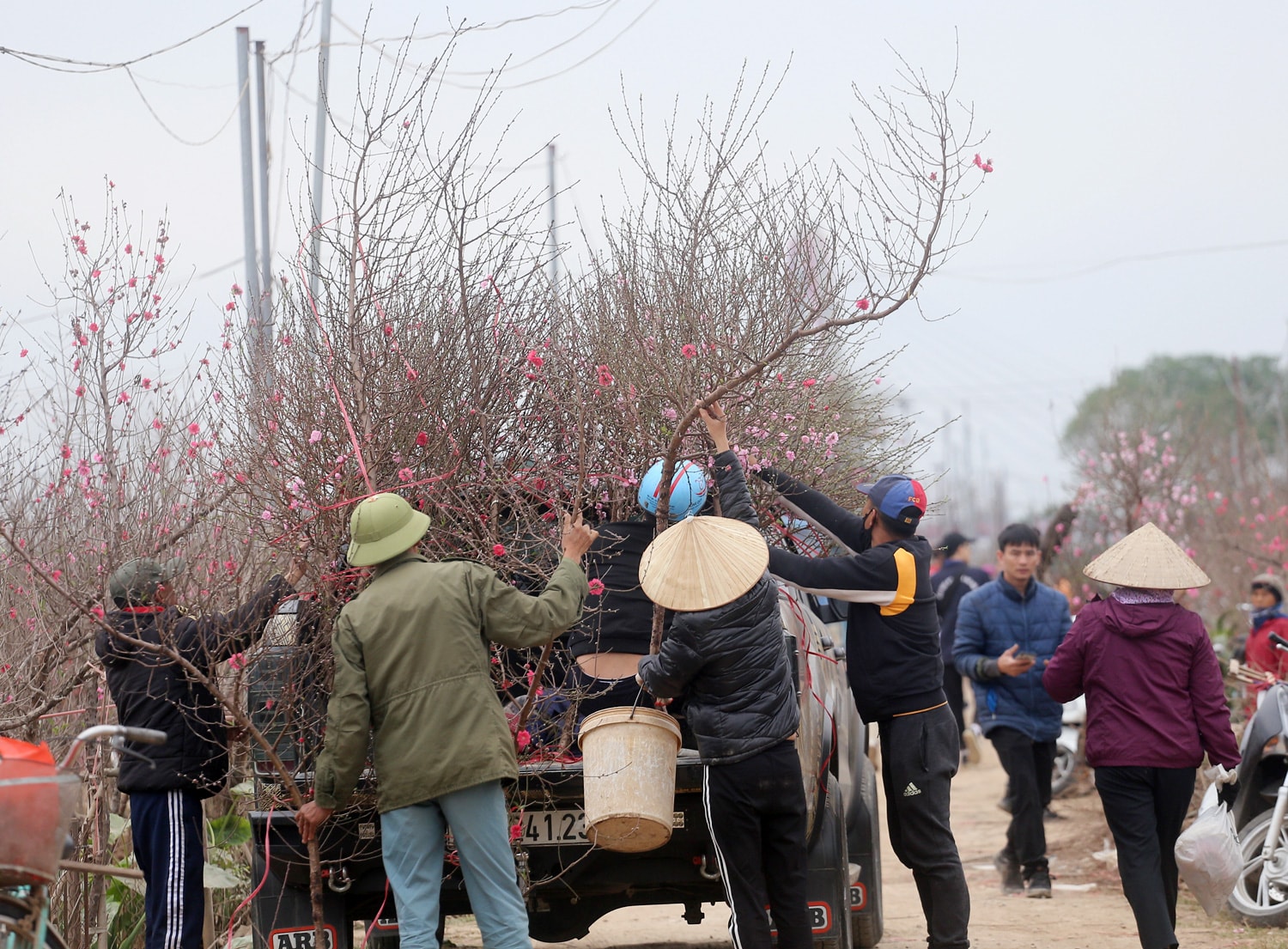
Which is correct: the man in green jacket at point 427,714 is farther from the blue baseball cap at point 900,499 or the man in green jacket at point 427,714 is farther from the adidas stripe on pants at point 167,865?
the blue baseball cap at point 900,499

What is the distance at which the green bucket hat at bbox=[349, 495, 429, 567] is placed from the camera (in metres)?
4.78

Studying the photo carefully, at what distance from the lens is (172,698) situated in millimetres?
5449

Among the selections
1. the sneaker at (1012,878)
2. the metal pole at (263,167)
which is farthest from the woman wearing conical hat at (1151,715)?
A: the metal pole at (263,167)

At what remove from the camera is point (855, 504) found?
7473mm

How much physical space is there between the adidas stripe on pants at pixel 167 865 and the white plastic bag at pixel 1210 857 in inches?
159

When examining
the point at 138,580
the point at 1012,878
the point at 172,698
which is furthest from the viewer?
the point at 1012,878

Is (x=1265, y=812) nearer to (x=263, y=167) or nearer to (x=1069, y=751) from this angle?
(x=1069, y=751)

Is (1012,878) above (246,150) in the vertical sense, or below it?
below

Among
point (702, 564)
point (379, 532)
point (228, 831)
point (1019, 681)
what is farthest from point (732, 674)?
point (1019, 681)

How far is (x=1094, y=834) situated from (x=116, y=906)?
6782 millimetres

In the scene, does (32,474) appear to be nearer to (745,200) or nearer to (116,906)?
(116,906)

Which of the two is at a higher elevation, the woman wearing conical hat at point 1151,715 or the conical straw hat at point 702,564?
the conical straw hat at point 702,564

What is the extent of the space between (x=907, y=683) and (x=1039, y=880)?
323cm

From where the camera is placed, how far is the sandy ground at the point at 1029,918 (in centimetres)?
718
